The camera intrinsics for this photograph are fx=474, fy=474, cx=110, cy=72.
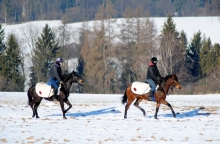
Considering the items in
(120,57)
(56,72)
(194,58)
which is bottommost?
(56,72)

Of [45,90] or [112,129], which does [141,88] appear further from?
[112,129]

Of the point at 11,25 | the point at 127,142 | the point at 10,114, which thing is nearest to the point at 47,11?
the point at 11,25

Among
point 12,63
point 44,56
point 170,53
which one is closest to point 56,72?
point 170,53

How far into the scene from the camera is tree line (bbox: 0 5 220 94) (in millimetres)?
65375

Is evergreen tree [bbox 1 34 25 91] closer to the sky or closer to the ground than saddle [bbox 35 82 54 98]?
closer to the sky

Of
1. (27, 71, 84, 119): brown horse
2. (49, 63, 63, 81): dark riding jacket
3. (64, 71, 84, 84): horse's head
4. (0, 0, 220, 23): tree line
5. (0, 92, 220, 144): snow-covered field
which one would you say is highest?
(0, 0, 220, 23): tree line

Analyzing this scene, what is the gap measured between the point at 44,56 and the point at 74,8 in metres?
68.8

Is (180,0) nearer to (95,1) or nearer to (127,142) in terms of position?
(95,1)

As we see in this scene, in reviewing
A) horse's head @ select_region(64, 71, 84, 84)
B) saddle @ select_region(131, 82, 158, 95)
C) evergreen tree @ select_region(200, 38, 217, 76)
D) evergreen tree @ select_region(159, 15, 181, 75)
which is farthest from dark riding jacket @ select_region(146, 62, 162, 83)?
evergreen tree @ select_region(200, 38, 217, 76)

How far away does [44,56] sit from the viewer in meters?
70.3

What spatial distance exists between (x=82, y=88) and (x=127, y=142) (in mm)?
53933

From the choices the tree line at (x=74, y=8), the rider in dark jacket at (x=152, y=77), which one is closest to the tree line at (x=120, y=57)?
the rider in dark jacket at (x=152, y=77)

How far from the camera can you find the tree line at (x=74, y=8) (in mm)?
127231

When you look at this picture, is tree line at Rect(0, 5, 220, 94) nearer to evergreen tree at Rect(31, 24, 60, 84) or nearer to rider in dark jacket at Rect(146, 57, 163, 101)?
evergreen tree at Rect(31, 24, 60, 84)
